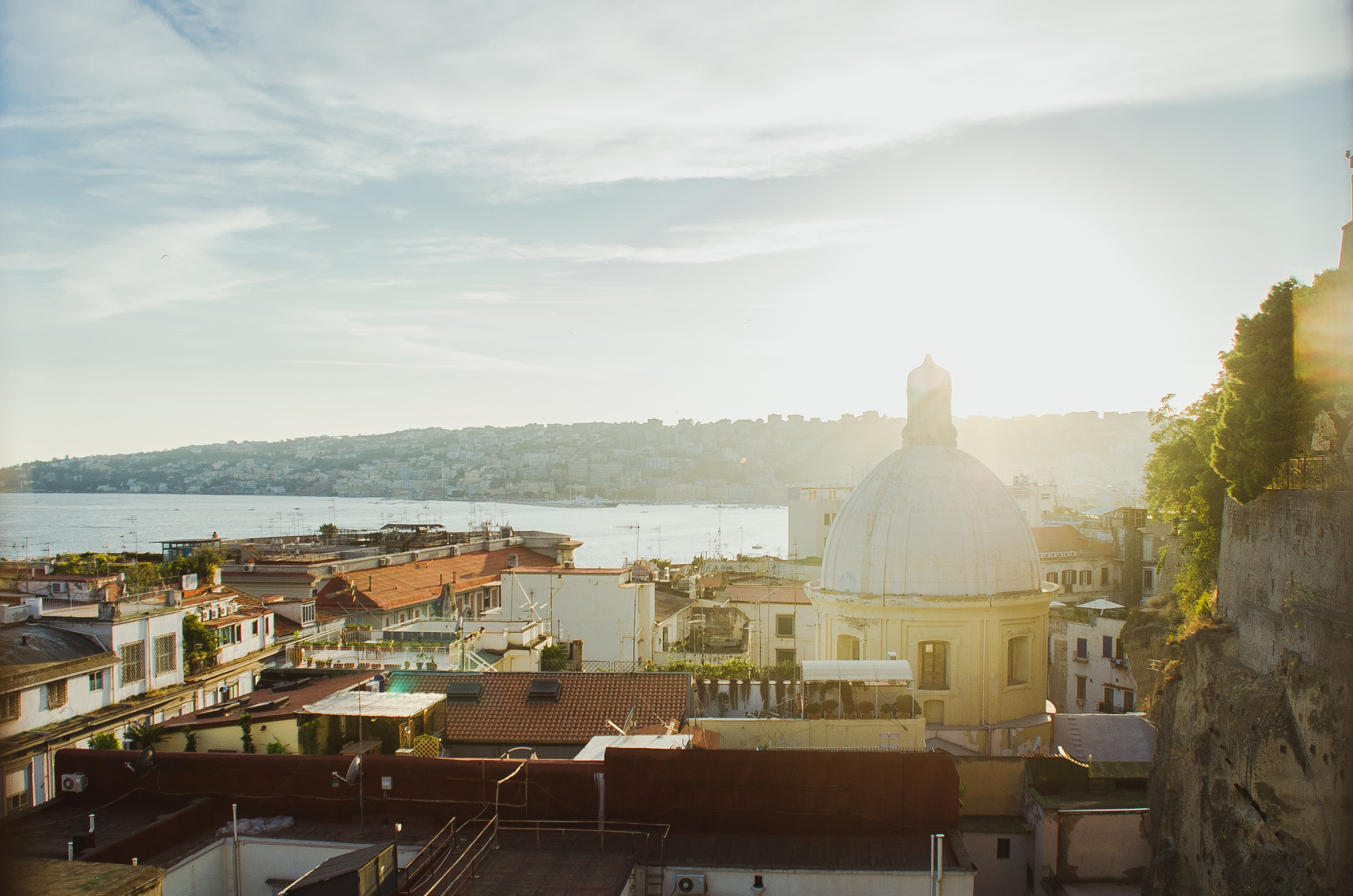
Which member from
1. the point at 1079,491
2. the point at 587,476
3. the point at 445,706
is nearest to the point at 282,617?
the point at 445,706

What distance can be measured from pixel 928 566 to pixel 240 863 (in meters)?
14.5

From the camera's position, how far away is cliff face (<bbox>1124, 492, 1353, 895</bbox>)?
35.1 feet

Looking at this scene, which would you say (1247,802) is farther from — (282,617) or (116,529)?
(116,529)

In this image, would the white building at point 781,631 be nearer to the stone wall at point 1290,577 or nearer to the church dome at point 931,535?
the church dome at point 931,535

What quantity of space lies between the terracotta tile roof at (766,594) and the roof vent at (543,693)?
15.1 metres

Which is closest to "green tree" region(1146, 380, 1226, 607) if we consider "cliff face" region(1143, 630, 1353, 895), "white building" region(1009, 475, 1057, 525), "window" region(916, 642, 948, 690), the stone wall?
the stone wall

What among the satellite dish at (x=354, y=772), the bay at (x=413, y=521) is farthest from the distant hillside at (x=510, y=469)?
the satellite dish at (x=354, y=772)

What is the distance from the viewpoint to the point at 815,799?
11086 millimetres

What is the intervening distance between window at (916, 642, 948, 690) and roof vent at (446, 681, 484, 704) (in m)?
9.53

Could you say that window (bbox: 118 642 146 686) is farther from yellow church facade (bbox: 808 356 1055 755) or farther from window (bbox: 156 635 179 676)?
yellow church facade (bbox: 808 356 1055 755)

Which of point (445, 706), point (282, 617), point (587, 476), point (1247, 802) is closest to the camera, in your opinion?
point (1247, 802)

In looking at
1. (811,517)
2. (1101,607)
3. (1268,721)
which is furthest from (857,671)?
(811,517)

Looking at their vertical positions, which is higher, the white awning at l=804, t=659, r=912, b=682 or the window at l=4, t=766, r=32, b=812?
the white awning at l=804, t=659, r=912, b=682

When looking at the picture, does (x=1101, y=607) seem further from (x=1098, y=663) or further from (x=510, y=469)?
(x=510, y=469)
